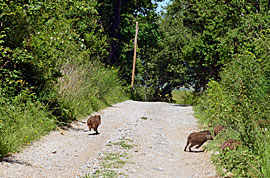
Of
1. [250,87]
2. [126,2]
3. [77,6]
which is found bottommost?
[250,87]

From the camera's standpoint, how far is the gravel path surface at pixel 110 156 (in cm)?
620

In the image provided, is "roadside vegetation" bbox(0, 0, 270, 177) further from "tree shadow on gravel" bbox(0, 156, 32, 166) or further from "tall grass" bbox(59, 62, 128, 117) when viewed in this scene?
"tree shadow on gravel" bbox(0, 156, 32, 166)

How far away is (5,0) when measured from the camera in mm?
9320

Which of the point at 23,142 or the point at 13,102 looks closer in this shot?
the point at 23,142

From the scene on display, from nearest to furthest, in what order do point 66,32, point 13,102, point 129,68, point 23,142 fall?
point 23,142, point 13,102, point 66,32, point 129,68

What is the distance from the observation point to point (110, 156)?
7406 mm

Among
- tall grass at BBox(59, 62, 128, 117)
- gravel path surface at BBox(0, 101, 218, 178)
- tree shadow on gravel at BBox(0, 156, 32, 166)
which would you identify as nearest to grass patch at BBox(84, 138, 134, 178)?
gravel path surface at BBox(0, 101, 218, 178)

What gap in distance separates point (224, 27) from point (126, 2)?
39.6 feet

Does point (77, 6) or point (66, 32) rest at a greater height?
point (77, 6)

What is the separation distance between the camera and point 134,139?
9.45m

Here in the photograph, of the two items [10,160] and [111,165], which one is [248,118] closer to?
[111,165]

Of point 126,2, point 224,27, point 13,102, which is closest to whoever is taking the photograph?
point 13,102

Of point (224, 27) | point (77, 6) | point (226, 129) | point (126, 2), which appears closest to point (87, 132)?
point (226, 129)

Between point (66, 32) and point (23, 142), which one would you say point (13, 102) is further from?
point (66, 32)
